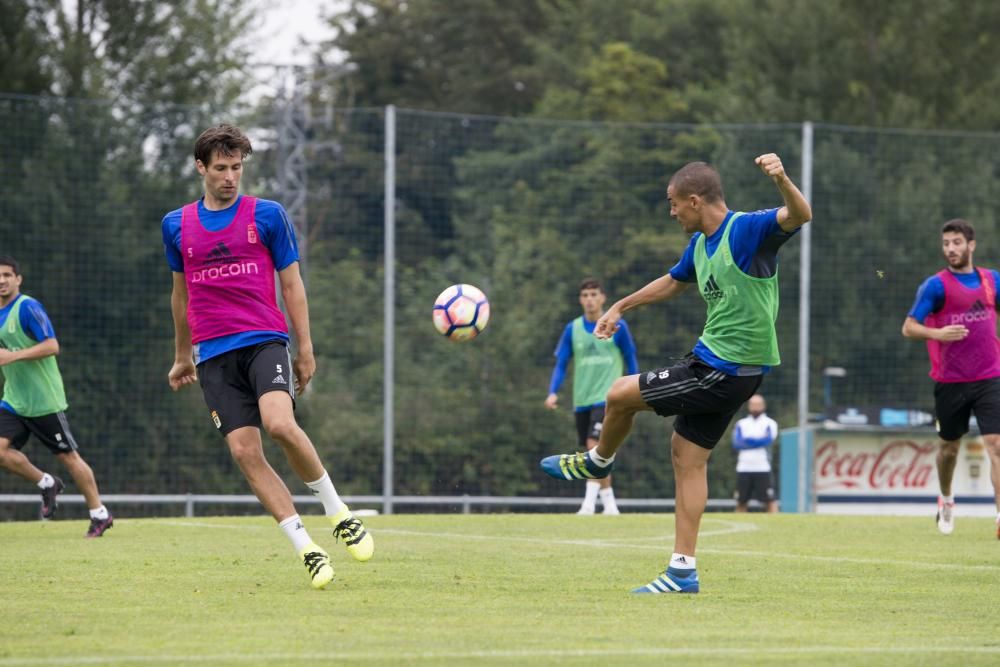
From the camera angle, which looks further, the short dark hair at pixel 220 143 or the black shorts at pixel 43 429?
the black shorts at pixel 43 429

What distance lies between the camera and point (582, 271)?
72.2 ft

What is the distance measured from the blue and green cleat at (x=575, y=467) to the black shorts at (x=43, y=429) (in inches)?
223

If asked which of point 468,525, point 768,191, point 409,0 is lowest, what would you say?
point 468,525

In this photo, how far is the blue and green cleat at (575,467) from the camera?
8.24 meters

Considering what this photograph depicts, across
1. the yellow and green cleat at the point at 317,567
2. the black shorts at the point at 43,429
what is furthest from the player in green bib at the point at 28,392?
the yellow and green cleat at the point at 317,567

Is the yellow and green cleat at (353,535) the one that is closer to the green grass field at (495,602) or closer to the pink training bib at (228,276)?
the green grass field at (495,602)

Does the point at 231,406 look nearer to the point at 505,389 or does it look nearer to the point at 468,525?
the point at 468,525

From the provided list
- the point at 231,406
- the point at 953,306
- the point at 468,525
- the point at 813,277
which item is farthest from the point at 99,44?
the point at 231,406

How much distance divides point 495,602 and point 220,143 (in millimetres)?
2594

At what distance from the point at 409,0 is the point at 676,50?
886 cm

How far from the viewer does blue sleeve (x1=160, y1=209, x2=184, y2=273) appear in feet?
26.7

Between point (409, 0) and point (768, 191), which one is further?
point (409, 0)

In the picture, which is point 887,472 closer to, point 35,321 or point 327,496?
point 35,321

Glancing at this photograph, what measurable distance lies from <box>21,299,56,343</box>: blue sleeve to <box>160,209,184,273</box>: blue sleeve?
Result: 474cm
